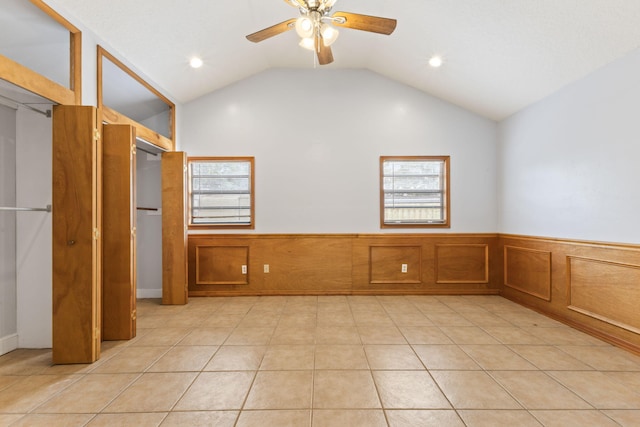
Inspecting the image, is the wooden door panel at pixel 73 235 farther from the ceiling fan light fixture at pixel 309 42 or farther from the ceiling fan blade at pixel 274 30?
the ceiling fan light fixture at pixel 309 42

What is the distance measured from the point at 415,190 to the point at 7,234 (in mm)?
4755

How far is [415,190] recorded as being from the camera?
484cm

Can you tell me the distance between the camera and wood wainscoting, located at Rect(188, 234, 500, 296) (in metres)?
4.69

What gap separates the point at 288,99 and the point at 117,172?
2661 millimetres

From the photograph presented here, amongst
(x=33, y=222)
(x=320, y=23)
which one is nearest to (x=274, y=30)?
(x=320, y=23)

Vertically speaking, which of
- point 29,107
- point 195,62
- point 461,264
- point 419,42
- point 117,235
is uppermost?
point 419,42

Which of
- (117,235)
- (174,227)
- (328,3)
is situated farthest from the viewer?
(174,227)

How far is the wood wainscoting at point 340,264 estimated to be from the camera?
4.69m

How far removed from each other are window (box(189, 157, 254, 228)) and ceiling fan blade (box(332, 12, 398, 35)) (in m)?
2.79

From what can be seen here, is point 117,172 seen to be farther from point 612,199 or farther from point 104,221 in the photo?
point 612,199

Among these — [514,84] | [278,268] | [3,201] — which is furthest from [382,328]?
[3,201]

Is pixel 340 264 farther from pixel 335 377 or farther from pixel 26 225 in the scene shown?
pixel 26 225

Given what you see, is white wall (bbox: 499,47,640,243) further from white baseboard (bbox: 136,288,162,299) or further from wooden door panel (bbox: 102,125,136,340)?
white baseboard (bbox: 136,288,162,299)

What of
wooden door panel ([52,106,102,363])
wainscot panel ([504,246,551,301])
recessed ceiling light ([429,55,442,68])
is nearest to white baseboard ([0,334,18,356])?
wooden door panel ([52,106,102,363])
